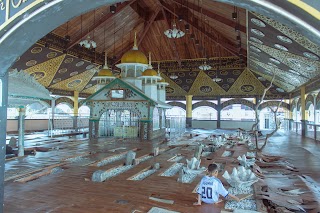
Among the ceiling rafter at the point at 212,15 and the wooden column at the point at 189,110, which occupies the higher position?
the ceiling rafter at the point at 212,15

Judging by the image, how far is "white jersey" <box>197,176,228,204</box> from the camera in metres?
3.79

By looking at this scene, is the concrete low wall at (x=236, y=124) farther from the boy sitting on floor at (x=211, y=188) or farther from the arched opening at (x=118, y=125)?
the boy sitting on floor at (x=211, y=188)

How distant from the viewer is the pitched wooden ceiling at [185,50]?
1204cm

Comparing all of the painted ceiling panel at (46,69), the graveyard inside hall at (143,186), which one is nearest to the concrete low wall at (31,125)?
the painted ceiling panel at (46,69)

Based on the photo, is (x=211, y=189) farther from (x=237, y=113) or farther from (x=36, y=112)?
(x=237, y=113)

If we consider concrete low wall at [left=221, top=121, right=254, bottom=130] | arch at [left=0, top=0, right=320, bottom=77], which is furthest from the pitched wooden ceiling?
arch at [left=0, top=0, right=320, bottom=77]

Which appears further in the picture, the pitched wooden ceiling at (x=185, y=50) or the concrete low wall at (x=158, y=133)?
the concrete low wall at (x=158, y=133)

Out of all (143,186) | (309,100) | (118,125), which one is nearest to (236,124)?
(309,100)

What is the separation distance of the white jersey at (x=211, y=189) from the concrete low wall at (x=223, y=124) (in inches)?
830

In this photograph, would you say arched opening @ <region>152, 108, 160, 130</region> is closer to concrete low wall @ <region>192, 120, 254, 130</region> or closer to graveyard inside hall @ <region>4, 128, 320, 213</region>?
graveyard inside hall @ <region>4, 128, 320, 213</region>

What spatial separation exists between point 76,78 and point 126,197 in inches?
702

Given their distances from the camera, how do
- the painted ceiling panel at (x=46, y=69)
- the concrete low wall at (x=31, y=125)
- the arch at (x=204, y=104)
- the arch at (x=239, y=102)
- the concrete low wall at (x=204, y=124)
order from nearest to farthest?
the painted ceiling panel at (x=46, y=69) < the concrete low wall at (x=31, y=125) < the arch at (x=239, y=102) < the arch at (x=204, y=104) < the concrete low wall at (x=204, y=124)

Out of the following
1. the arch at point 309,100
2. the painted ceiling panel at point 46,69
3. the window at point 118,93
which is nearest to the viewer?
the window at point 118,93

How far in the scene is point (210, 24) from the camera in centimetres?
1691
